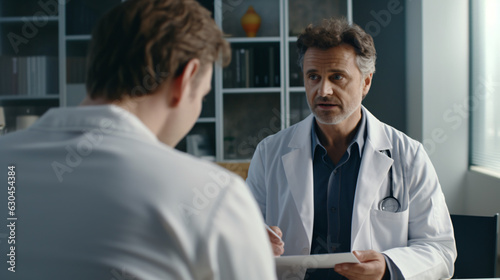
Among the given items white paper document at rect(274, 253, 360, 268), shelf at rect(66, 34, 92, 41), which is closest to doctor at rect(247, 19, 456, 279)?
white paper document at rect(274, 253, 360, 268)

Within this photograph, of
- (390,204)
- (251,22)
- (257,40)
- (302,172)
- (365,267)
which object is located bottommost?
(365,267)

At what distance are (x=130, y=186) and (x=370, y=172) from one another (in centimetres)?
129

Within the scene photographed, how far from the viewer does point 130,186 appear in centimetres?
55

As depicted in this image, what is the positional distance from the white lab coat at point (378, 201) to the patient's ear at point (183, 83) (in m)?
0.92

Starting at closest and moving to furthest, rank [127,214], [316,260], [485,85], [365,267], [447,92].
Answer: [127,214]
[316,260]
[365,267]
[485,85]
[447,92]

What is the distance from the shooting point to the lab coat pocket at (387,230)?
5.33 feet

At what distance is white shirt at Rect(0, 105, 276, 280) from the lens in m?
0.55

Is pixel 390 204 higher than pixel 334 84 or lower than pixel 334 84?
lower

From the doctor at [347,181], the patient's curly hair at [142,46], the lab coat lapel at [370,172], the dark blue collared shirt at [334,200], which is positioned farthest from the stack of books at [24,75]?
the patient's curly hair at [142,46]

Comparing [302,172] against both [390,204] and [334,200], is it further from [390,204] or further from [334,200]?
[390,204]

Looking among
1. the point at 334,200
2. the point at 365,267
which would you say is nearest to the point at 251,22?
the point at 334,200

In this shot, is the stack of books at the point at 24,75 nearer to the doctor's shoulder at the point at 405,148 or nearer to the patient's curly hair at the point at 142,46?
the doctor's shoulder at the point at 405,148

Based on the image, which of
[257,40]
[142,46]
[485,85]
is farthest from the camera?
[257,40]

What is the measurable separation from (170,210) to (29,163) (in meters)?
0.23
